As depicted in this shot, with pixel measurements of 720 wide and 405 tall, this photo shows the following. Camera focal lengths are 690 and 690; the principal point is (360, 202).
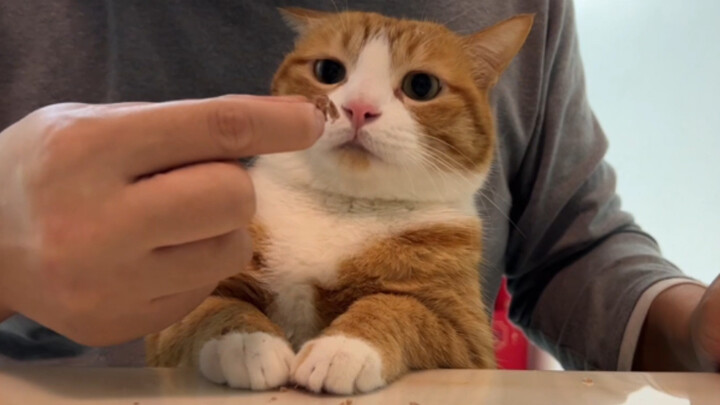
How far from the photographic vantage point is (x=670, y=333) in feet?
3.31

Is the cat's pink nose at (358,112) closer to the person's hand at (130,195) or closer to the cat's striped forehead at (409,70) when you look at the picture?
the cat's striped forehead at (409,70)

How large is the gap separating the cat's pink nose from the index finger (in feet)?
0.82

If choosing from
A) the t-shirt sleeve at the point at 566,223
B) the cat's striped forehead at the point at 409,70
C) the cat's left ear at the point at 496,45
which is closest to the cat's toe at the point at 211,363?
the cat's striped forehead at the point at 409,70

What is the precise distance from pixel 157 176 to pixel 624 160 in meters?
1.95

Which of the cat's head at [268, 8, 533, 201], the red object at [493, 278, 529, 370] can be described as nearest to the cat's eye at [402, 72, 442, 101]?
the cat's head at [268, 8, 533, 201]

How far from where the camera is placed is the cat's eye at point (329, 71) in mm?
939

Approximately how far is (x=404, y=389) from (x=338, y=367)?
7 centimetres

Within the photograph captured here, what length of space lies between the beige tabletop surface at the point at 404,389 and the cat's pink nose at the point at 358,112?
11.9 inches

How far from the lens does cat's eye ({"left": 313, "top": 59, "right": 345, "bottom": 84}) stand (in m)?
0.94

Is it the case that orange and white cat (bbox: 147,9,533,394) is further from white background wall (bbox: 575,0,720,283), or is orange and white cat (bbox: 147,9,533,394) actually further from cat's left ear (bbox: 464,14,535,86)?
white background wall (bbox: 575,0,720,283)

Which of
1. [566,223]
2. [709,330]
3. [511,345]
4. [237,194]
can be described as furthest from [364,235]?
[511,345]

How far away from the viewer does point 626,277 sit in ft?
3.71

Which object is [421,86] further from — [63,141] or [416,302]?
[63,141]

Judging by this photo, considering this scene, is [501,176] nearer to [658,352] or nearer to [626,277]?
[626,277]
